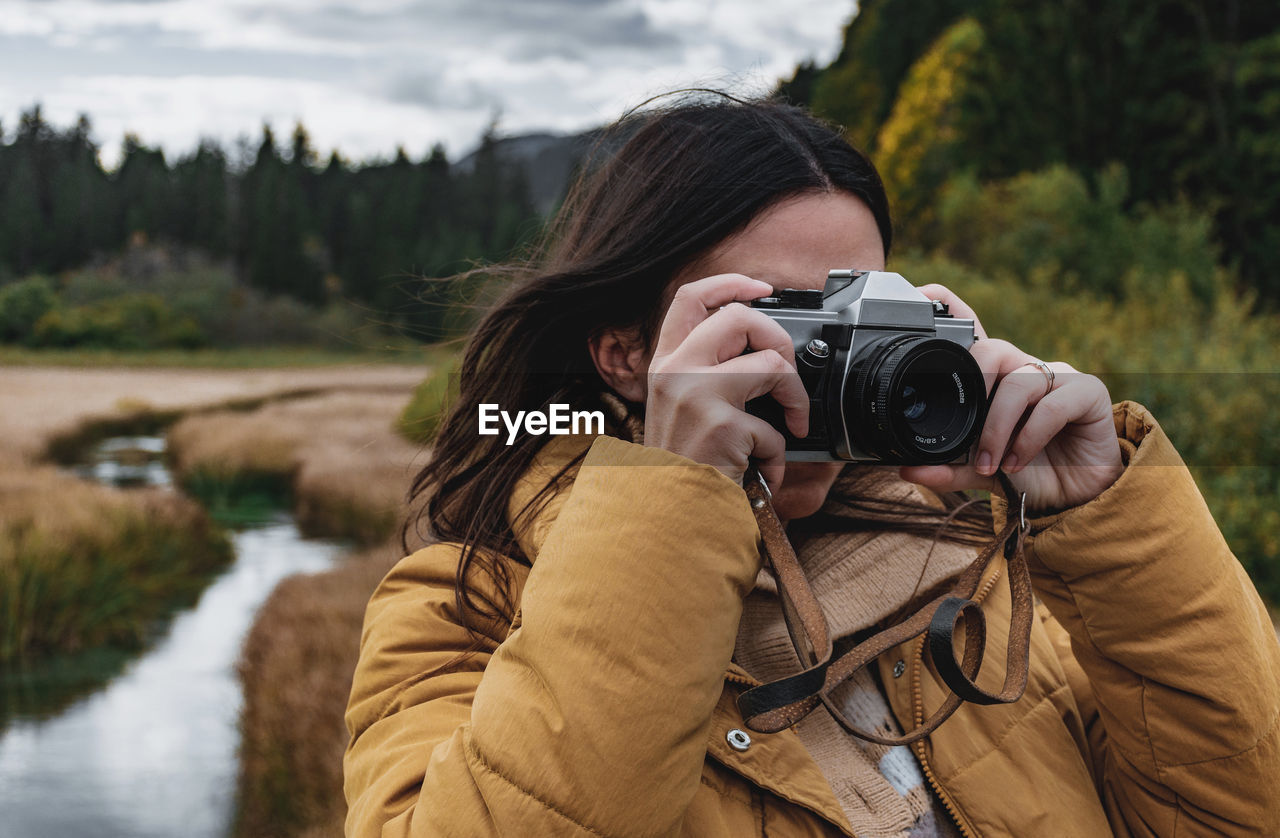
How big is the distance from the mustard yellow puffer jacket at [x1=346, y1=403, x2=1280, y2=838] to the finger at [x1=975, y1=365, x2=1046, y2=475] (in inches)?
3.9

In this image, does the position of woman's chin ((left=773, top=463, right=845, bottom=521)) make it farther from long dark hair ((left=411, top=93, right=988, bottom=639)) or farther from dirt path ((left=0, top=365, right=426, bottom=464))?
dirt path ((left=0, top=365, right=426, bottom=464))

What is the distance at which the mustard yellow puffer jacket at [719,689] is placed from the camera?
2.81 ft

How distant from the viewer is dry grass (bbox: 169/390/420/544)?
9.16 meters

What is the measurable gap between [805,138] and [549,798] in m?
0.98

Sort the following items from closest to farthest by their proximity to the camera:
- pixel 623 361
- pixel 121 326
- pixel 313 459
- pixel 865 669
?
pixel 865 669 → pixel 623 361 → pixel 313 459 → pixel 121 326

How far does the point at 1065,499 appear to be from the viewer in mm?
1118

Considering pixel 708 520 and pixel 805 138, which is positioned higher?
pixel 805 138

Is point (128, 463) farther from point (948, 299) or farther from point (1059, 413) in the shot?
point (1059, 413)

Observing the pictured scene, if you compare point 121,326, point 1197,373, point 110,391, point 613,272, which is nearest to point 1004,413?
point 613,272

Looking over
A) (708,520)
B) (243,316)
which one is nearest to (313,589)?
(708,520)

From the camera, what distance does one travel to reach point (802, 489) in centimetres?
117

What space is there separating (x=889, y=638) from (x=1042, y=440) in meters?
0.30

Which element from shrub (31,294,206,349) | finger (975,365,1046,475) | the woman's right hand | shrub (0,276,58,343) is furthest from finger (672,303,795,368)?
shrub (31,294,206,349)

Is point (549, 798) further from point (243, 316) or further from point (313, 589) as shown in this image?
point (243, 316)
